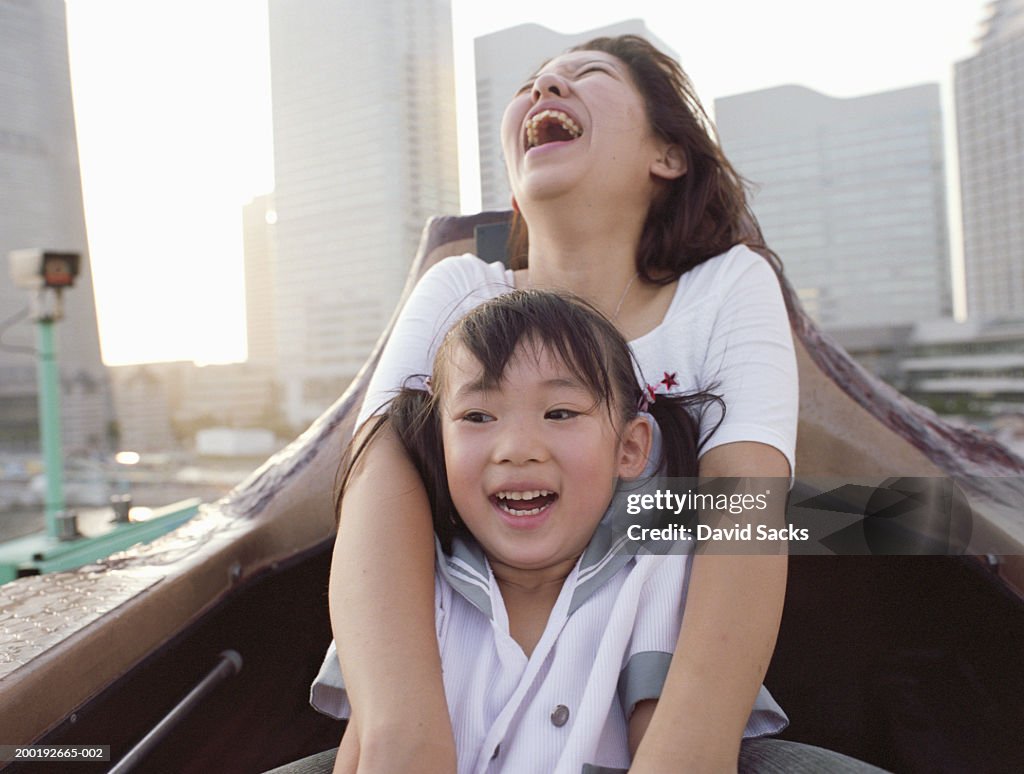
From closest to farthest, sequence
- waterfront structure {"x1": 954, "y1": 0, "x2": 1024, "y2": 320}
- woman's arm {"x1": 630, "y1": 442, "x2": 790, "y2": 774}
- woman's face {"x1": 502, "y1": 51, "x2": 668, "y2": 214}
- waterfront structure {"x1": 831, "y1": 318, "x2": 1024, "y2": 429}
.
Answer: woman's arm {"x1": 630, "y1": 442, "x2": 790, "y2": 774} → woman's face {"x1": 502, "y1": 51, "x2": 668, "y2": 214} → waterfront structure {"x1": 954, "y1": 0, "x2": 1024, "y2": 320} → waterfront structure {"x1": 831, "y1": 318, "x2": 1024, "y2": 429}

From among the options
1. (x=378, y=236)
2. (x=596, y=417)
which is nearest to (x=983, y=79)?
(x=378, y=236)

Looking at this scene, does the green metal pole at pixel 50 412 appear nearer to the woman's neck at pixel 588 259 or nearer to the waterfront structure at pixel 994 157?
the woman's neck at pixel 588 259

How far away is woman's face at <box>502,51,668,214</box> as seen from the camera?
809 millimetres

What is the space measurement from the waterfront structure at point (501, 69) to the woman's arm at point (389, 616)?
70cm

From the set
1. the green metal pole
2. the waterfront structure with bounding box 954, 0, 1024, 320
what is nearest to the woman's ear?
the waterfront structure with bounding box 954, 0, 1024, 320

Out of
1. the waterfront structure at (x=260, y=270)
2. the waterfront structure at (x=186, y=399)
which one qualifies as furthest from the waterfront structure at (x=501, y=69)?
the waterfront structure at (x=186, y=399)

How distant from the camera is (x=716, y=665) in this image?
50 centimetres

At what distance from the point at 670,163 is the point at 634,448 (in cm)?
45

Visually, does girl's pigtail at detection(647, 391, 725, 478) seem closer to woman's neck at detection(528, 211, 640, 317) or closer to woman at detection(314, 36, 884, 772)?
woman at detection(314, 36, 884, 772)

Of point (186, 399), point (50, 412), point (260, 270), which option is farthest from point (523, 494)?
point (186, 399)

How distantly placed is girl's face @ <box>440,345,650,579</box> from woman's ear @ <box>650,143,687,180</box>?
440mm

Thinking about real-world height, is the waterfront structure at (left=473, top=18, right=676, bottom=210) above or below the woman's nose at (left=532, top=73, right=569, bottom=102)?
above

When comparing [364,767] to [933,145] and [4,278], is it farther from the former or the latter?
[4,278]

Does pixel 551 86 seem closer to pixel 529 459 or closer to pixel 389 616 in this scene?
pixel 529 459
